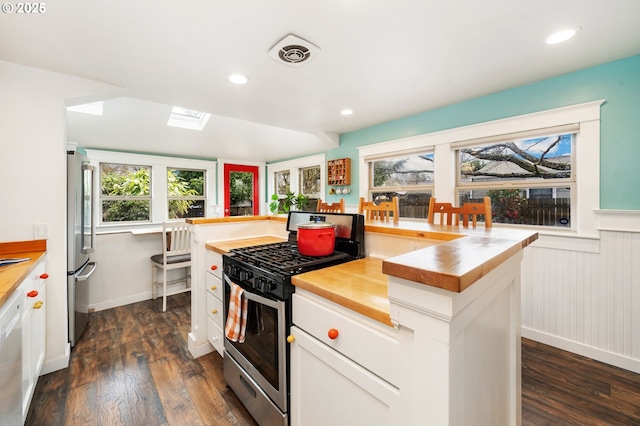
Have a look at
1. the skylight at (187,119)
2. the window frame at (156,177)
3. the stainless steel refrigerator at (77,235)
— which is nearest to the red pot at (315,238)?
the stainless steel refrigerator at (77,235)

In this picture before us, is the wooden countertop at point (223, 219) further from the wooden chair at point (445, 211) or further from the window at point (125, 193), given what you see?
the window at point (125, 193)

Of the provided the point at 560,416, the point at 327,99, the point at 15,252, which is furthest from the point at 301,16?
the point at 560,416

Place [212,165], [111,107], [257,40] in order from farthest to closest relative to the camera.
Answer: [212,165]
[111,107]
[257,40]

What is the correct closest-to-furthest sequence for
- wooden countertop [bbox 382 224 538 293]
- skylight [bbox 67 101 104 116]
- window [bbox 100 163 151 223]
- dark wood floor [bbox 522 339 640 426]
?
wooden countertop [bbox 382 224 538 293], dark wood floor [bbox 522 339 640 426], skylight [bbox 67 101 104 116], window [bbox 100 163 151 223]

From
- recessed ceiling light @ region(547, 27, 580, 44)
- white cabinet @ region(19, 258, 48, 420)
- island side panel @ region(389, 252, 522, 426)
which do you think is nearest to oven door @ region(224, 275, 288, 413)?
island side panel @ region(389, 252, 522, 426)

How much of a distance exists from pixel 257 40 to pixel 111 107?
9.10 feet

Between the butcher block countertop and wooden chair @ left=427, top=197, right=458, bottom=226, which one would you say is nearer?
the butcher block countertop

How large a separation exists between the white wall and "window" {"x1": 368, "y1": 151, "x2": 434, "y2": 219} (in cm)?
328

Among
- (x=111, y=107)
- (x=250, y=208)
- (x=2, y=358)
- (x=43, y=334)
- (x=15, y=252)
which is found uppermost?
(x=111, y=107)

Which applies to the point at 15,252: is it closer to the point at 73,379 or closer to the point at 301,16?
the point at 73,379

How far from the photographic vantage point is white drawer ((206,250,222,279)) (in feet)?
6.60

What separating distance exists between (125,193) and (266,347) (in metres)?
4.25

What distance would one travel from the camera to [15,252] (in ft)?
6.34

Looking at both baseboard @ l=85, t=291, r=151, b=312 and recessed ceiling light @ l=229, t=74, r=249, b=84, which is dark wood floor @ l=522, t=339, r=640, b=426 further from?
baseboard @ l=85, t=291, r=151, b=312
